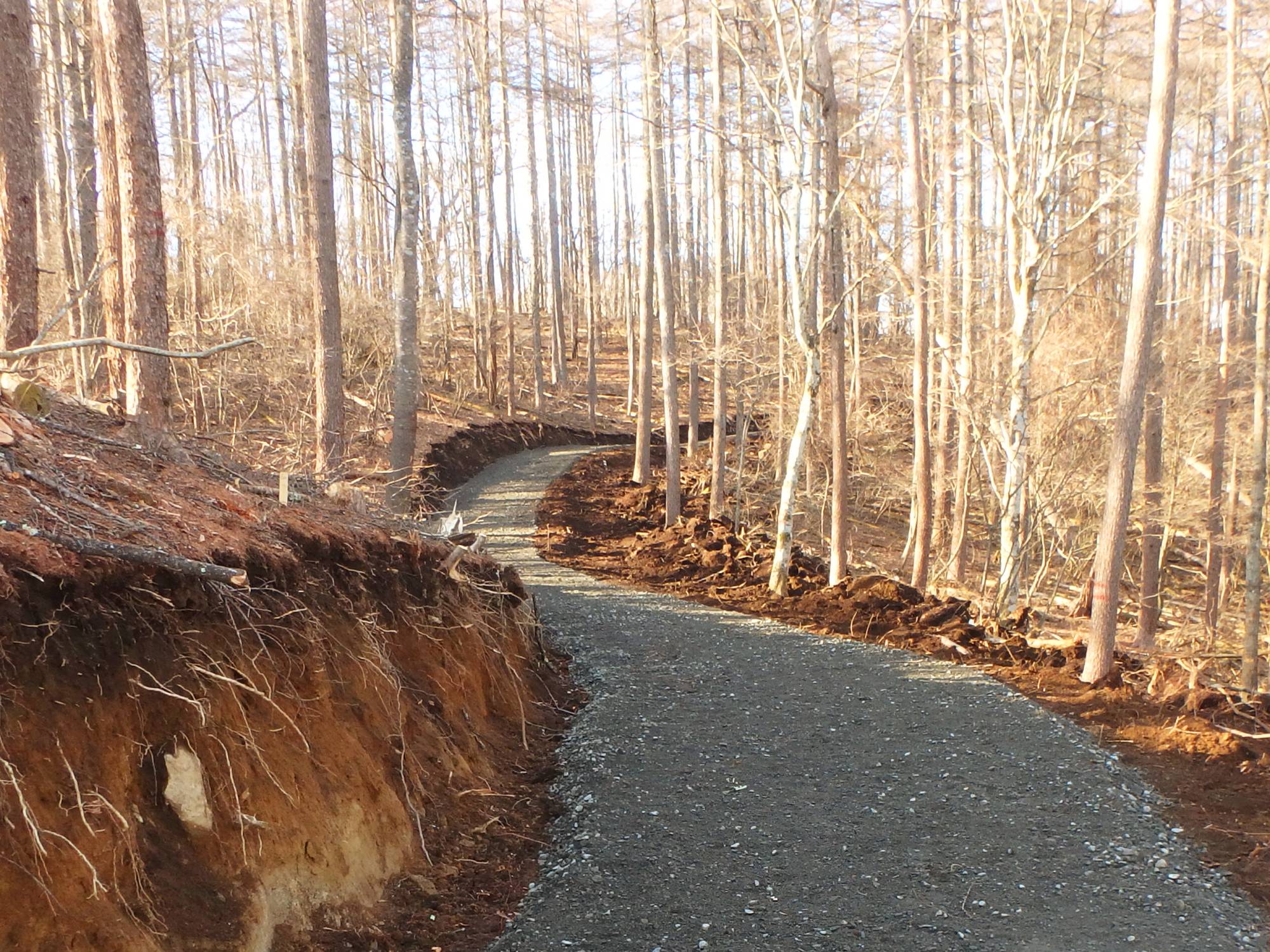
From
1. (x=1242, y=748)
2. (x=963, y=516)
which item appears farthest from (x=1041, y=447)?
(x=1242, y=748)

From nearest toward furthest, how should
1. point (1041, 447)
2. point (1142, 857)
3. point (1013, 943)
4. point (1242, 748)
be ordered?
point (1013, 943) < point (1142, 857) < point (1242, 748) < point (1041, 447)

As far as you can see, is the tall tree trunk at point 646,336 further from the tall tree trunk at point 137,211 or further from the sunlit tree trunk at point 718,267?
the tall tree trunk at point 137,211

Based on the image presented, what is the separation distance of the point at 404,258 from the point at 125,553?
9.46 metres

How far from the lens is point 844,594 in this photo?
11.5 metres

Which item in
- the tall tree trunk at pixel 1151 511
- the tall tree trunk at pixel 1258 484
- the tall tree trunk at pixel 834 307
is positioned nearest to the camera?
the tall tree trunk at pixel 834 307

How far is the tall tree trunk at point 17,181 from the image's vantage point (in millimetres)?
7910

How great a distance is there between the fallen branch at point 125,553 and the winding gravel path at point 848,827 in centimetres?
238

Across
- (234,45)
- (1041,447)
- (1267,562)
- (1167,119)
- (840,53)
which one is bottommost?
(1267,562)

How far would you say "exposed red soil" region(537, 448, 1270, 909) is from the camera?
5918 millimetres

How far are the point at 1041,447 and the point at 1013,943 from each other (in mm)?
11629

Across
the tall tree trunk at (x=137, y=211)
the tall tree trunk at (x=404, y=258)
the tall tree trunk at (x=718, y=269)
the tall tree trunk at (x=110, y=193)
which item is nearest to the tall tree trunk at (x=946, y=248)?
the tall tree trunk at (x=718, y=269)

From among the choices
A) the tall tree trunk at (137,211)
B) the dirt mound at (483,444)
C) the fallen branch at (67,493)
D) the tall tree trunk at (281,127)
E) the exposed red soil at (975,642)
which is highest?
the tall tree trunk at (281,127)

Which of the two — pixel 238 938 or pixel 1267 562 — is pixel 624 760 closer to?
pixel 238 938

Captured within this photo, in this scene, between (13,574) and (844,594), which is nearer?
(13,574)
